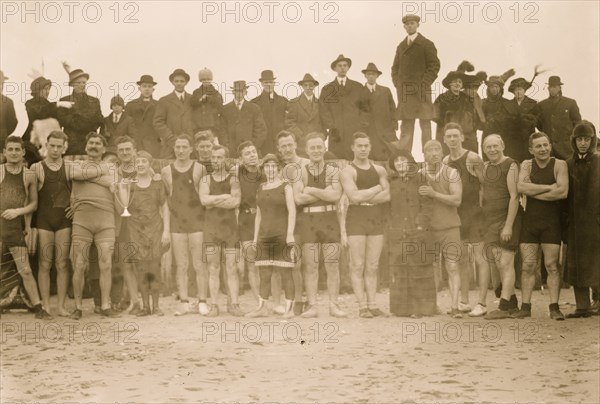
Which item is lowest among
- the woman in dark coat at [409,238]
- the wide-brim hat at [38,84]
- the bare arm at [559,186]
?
the woman in dark coat at [409,238]

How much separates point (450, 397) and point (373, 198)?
7.92ft

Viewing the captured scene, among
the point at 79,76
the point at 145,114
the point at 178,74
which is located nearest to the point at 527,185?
the point at 178,74

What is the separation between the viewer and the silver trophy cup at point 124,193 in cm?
795

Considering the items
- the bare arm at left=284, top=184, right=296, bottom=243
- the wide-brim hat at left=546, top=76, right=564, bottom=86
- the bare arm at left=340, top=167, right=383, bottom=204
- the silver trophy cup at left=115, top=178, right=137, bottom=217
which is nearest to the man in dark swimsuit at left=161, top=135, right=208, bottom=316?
the silver trophy cup at left=115, top=178, right=137, bottom=217

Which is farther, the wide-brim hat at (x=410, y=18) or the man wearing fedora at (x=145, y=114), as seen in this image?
the man wearing fedora at (x=145, y=114)

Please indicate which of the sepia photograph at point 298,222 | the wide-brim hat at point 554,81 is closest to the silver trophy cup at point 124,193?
the sepia photograph at point 298,222

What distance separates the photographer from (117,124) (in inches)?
339

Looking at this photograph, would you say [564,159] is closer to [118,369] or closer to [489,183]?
[489,183]

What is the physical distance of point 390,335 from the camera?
6.95 meters

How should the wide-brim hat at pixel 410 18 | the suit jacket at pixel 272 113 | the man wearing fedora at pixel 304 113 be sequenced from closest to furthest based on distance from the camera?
the wide-brim hat at pixel 410 18
the man wearing fedora at pixel 304 113
the suit jacket at pixel 272 113

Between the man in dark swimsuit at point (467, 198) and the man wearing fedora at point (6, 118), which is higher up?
the man wearing fedora at point (6, 118)

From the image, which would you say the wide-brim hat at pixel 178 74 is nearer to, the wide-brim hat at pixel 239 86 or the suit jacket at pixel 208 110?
the suit jacket at pixel 208 110

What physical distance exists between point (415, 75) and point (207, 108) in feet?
6.85

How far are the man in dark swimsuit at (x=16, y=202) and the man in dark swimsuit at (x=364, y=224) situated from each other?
9.45ft
